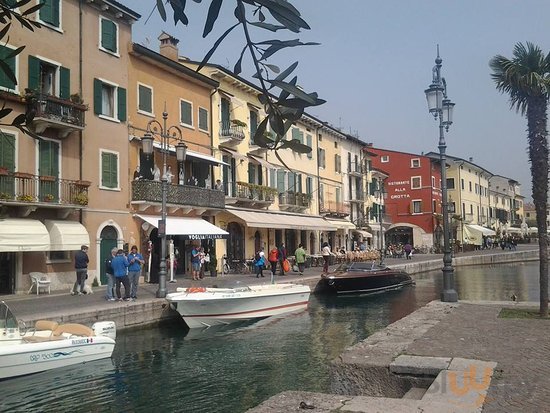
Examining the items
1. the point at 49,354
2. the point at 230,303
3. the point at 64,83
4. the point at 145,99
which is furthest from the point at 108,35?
the point at 49,354

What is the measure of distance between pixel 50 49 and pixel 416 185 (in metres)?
50.2

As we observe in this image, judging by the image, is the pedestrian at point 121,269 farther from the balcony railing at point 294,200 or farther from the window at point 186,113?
the balcony railing at point 294,200

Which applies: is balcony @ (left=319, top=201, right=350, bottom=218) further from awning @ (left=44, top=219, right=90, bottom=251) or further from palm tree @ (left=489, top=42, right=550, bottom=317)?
palm tree @ (left=489, top=42, right=550, bottom=317)

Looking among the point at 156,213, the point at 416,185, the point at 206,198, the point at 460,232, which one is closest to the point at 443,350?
the point at 156,213

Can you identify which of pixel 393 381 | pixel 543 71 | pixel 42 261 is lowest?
pixel 393 381

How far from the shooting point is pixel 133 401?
9141 mm

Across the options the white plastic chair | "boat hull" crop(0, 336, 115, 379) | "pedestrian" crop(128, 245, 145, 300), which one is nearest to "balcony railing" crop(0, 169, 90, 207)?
the white plastic chair

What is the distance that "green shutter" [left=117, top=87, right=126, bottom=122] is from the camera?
23641 millimetres

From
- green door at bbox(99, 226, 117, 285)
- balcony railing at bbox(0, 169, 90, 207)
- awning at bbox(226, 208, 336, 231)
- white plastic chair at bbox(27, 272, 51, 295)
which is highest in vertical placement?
balcony railing at bbox(0, 169, 90, 207)

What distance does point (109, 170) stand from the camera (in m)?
23.0

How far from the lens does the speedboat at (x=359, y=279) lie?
81.2 feet

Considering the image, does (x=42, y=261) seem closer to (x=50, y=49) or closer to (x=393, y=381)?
(x=50, y=49)

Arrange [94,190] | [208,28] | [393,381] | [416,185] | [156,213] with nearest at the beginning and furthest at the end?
[208,28] → [393,381] → [94,190] → [156,213] → [416,185]

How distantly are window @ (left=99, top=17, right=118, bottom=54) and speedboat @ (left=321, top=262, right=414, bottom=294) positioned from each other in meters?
13.2
